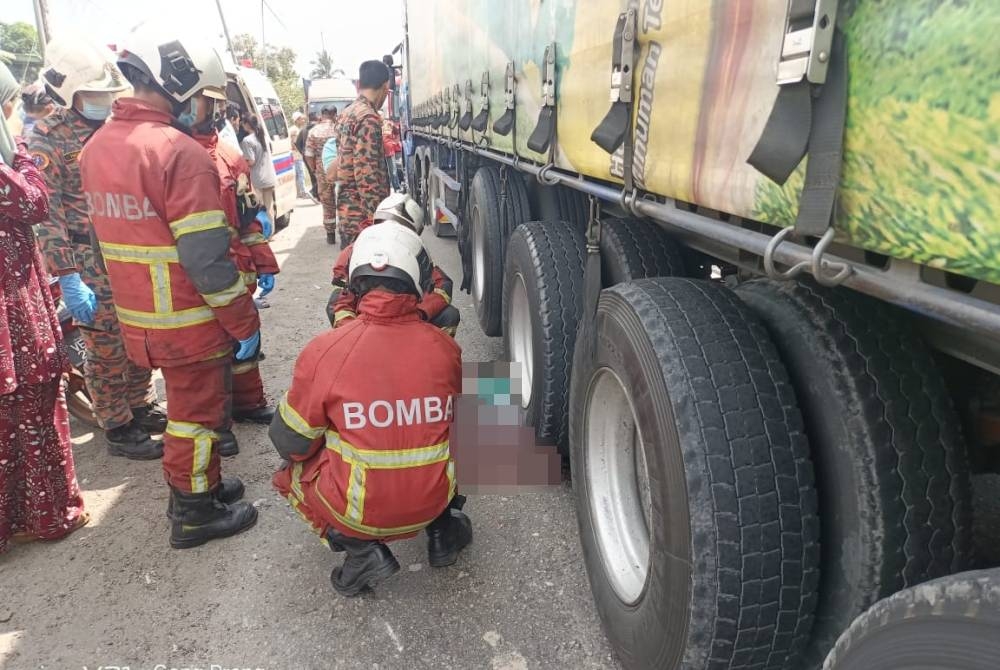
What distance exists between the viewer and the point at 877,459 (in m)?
1.23

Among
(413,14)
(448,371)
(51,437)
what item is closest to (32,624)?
(51,437)

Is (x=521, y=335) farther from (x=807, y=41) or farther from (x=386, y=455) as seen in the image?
(x=807, y=41)

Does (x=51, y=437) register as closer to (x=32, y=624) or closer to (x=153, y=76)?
(x=32, y=624)

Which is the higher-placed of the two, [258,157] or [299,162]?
[258,157]

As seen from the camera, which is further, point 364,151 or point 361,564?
point 364,151

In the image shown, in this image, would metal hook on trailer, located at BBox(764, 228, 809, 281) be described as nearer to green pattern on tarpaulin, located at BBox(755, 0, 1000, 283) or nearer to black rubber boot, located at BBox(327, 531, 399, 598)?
green pattern on tarpaulin, located at BBox(755, 0, 1000, 283)

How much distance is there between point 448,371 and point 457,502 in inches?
25.2

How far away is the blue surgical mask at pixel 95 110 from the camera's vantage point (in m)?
3.33

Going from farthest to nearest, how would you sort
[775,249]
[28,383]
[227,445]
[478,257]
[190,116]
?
[478,257]
[227,445]
[190,116]
[28,383]
[775,249]

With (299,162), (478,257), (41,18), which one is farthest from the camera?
(299,162)

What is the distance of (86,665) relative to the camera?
222 cm

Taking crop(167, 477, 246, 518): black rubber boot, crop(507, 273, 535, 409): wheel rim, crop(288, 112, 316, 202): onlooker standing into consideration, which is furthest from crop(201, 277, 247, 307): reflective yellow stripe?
crop(288, 112, 316, 202): onlooker standing

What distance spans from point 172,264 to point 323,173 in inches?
263

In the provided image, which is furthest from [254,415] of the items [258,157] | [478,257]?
[258,157]
